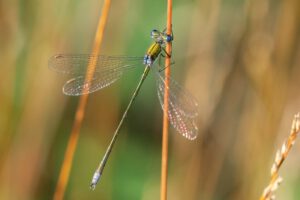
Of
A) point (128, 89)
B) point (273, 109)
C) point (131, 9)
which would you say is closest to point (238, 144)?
point (273, 109)

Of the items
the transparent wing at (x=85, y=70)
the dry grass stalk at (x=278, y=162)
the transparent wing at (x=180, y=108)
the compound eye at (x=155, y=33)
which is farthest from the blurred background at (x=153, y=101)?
the dry grass stalk at (x=278, y=162)

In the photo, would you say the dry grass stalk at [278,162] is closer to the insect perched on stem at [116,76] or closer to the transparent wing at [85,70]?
the insect perched on stem at [116,76]

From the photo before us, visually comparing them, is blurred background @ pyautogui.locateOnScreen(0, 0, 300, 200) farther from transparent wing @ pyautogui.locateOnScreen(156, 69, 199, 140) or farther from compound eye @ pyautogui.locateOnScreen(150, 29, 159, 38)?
transparent wing @ pyautogui.locateOnScreen(156, 69, 199, 140)

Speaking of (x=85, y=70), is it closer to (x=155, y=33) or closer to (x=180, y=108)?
(x=155, y=33)

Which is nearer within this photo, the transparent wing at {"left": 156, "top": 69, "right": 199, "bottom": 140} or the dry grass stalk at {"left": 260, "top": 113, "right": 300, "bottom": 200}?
the dry grass stalk at {"left": 260, "top": 113, "right": 300, "bottom": 200}

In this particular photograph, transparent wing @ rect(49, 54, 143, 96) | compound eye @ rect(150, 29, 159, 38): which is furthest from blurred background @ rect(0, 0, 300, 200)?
compound eye @ rect(150, 29, 159, 38)

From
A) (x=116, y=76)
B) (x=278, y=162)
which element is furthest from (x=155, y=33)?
(x=278, y=162)
